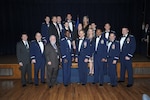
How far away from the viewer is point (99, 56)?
22.5 feet

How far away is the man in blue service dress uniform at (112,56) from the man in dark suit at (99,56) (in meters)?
0.14

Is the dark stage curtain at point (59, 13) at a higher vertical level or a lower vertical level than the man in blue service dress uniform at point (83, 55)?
higher

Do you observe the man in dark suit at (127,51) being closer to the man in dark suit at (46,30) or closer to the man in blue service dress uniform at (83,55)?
the man in blue service dress uniform at (83,55)

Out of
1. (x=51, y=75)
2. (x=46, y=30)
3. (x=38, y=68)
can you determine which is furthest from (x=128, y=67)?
(x=46, y=30)

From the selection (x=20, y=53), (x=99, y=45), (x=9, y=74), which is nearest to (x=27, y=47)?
(x=20, y=53)

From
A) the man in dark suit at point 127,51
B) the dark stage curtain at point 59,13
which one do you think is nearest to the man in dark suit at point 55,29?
the man in dark suit at point 127,51

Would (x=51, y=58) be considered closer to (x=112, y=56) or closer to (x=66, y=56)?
(x=66, y=56)

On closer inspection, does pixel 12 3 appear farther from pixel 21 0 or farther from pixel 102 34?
pixel 102 34

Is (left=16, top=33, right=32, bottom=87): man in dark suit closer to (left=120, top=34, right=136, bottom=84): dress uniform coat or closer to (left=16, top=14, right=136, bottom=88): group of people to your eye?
(left=16, top=14, right=136, bottom=88): group of people

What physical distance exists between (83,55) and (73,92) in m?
1.13

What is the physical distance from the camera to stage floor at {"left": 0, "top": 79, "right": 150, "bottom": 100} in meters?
5.87

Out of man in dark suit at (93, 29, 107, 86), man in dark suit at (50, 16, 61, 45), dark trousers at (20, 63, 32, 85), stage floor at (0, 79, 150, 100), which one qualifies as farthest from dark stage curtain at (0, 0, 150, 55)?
dark trousers at (20, 63, 32, 85)

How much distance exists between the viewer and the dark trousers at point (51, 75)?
261 inches

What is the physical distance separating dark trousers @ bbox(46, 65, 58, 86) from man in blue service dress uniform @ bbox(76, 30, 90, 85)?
720mm
